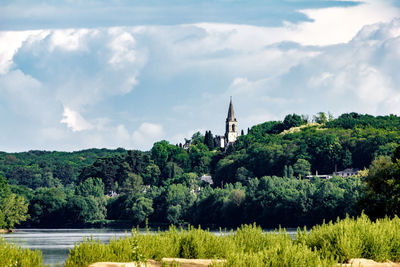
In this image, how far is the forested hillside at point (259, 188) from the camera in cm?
10038

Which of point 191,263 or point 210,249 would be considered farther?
point 210,249

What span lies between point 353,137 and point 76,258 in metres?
155

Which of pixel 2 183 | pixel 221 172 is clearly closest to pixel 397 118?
pixel 221 172

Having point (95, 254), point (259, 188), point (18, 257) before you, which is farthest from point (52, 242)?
point (18, 257)

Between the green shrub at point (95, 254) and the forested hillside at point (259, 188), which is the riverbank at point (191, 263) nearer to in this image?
the green shrub at point (95, 254)

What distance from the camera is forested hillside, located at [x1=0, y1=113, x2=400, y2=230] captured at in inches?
3952

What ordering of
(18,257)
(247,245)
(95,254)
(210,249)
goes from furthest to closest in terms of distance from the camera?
(247,245) → (210,249) → (95,254) → (18,257)

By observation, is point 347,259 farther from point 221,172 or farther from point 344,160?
point 221,172

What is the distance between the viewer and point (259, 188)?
11950 cm

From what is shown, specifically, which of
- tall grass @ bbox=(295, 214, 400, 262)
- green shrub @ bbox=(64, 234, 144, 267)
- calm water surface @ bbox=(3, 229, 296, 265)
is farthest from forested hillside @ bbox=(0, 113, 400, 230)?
green shrub @ bbox=(64, 234, 144, 267)

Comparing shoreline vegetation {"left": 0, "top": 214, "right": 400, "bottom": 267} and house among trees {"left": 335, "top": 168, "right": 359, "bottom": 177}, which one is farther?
house among trees {"left": 335, "top": 168, "right": 359, "bottom": 177}

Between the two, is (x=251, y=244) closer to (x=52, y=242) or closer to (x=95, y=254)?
(x=95, y=254)

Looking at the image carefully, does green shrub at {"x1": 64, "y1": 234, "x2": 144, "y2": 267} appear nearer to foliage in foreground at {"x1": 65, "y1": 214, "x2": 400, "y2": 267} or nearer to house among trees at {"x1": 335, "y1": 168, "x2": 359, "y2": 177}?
foliage in foreground at {"x1": 65, "y1": 214, "x2": 400, "y2": 267}

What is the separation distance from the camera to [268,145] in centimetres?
18150
